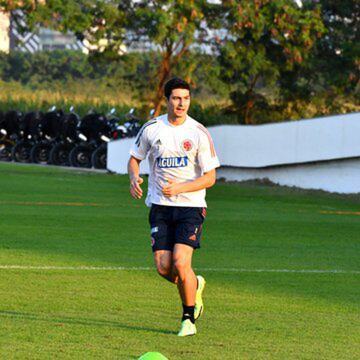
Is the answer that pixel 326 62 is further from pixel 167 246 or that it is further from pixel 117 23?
pixel 167 246

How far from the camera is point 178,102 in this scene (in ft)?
34.0

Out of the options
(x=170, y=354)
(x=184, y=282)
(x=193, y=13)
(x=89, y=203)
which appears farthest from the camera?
(x=193, y=13)

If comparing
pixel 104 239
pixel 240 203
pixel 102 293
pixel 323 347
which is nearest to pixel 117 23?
pixel 240 203

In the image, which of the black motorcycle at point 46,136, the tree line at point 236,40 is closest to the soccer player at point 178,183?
the tree line at point 236,40

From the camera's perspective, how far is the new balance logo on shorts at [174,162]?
34.3ft

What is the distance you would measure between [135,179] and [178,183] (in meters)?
0.33

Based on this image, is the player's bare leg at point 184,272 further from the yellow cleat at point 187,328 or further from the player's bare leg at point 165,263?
the yellow cleat at point 187,328

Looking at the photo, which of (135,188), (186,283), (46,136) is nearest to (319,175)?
(46,136)

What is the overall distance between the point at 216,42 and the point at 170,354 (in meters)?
33.4

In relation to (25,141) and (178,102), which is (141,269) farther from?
(25,141)

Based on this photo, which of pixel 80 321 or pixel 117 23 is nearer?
pixel 80 321

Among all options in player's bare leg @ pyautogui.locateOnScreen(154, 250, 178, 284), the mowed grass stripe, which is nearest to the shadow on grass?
player's bare leg @ pyautogui.locateOnScreen(154, 250, 178, 284)

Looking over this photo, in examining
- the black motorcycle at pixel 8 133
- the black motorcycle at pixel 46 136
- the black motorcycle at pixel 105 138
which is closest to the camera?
the black motorcycle at pixel 105 138

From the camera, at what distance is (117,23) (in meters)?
42.0
